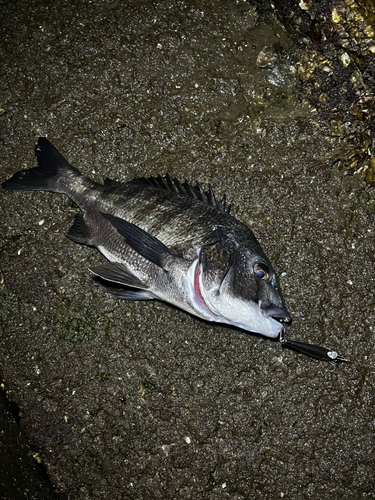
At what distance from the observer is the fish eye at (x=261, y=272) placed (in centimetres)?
305

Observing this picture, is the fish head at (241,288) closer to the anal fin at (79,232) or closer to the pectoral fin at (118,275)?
the pectoral fin at (118,275)

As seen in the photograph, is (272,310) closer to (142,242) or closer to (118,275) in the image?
(142,242)

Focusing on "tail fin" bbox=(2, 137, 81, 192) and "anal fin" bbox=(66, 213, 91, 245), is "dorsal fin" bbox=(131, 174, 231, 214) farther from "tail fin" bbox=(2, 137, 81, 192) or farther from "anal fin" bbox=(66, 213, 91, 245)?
"tail fin" bbox=(2, 137, 81, 192)

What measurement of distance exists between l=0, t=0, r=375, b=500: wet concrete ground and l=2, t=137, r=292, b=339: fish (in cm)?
46

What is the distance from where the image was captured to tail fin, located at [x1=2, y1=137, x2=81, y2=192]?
3.86 metres

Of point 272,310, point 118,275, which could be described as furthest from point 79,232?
point 272,310

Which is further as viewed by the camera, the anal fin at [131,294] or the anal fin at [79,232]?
the anal fin at [79,232]

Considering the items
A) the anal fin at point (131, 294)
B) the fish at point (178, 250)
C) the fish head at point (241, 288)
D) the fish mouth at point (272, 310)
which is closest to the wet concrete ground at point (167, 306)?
the anal fin at point (131, 294)

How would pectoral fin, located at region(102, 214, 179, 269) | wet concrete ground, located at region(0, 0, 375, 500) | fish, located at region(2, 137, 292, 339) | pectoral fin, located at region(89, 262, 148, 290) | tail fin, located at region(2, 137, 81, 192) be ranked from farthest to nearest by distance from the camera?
tail fin, located at region(2, 137, 81, 192)
wet concrete ground, located at region(0, 0, 375, 500)
pectoral fin, located at region(89, 262, 148, 290)
pectoral fin, located at region(102, 214, 179, 269)
fish, located at region(2, 137, 292, 339)

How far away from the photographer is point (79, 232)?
3742mm

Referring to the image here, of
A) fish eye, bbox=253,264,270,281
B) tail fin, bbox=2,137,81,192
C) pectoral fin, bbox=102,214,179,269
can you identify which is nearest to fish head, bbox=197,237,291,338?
fish eye, bbox=253,264,270,281

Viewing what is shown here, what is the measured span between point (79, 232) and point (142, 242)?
833 millimetres

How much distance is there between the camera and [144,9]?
4395 mm

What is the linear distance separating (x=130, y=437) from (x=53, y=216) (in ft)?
6.68
